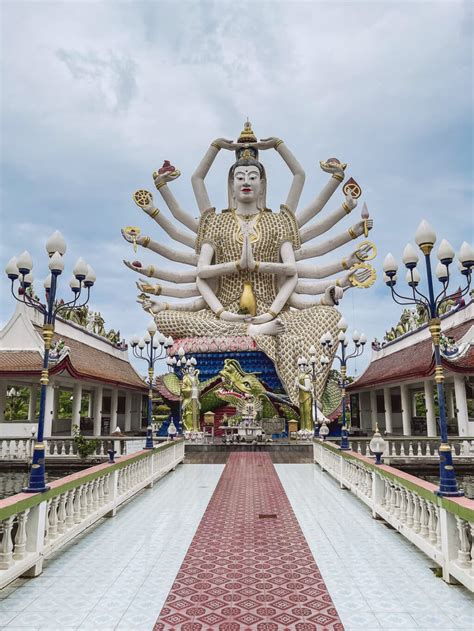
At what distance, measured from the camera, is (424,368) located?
1611 cm

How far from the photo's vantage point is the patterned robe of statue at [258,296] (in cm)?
2303

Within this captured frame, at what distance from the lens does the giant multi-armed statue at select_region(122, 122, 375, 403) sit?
962 inches

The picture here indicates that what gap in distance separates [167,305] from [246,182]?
755cm

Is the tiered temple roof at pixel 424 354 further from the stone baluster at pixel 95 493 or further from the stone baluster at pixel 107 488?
the stone baluster at pixel 95 493

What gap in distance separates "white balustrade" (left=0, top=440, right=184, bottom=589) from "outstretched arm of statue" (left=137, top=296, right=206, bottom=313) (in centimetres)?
1756

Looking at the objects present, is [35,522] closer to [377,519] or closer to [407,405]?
[377,519]

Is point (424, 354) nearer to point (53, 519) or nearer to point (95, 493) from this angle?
point (95, 493)

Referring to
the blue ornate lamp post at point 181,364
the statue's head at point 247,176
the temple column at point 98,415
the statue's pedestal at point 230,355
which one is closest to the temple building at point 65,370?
the temple column at point 98,415

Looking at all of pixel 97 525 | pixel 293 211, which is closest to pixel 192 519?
pixel 97 525

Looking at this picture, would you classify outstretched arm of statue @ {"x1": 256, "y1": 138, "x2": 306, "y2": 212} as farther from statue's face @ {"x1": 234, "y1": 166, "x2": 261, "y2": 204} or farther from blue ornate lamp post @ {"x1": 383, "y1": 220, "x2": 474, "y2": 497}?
blue ornate lamp post @ {"x1": 383, "y1": 220, "x2": 474, "y2": 497}

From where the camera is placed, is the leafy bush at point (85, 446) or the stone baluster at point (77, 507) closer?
the stone baluster at point (77, 507)

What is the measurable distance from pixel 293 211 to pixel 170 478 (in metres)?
19.4

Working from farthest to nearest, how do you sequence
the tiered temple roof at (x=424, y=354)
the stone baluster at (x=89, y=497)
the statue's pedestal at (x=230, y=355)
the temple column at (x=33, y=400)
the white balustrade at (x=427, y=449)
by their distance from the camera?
the statue's pedestal at (x=230, y=355) → the temple column at (x=33, y=400) → the tiered temple roof at (x=424, y=354) → the white balustrade at (x=427, y=449) → the stone baluster at (x=89, y=497)

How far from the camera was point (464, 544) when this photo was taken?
4.16 metres
